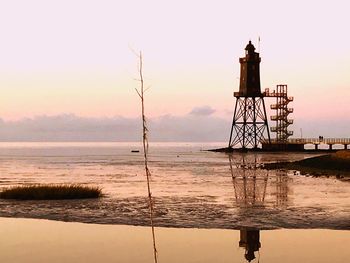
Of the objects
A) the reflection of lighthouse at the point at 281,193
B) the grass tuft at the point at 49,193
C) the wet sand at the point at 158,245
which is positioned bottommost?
the wet sand at the point at 158,245

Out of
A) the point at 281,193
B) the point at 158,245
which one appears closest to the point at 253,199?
the point at 281,193

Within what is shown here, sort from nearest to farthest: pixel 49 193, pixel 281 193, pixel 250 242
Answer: pixel 250 242, pixel 49 193, pixel 281 193

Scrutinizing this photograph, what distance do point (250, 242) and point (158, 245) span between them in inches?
112

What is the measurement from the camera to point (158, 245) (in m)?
17.7

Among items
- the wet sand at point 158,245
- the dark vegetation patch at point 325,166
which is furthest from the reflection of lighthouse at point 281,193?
the dark vegetation patch at point 325,166

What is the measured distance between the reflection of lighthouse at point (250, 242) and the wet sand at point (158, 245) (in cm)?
14

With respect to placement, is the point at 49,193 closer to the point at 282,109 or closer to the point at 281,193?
the point at 281,193

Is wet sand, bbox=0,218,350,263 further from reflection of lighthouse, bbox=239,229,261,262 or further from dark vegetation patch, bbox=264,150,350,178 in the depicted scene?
dark vegetation patch, bbox=264,150,350,178

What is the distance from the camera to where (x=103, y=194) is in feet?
115

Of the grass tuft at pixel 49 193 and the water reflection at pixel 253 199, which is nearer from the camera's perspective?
Answer: the water reflection at pixel 253 199

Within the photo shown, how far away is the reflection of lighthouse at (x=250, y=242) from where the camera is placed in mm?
16016

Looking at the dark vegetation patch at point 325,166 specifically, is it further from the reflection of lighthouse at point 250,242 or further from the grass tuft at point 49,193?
the reflection of lighthouse at point 250,242

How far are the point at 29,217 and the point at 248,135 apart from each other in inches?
4478

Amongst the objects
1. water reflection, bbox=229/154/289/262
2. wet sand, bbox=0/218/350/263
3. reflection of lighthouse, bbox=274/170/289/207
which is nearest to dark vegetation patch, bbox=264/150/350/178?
reflection of lighthouse, bbox=274/170/289/207
